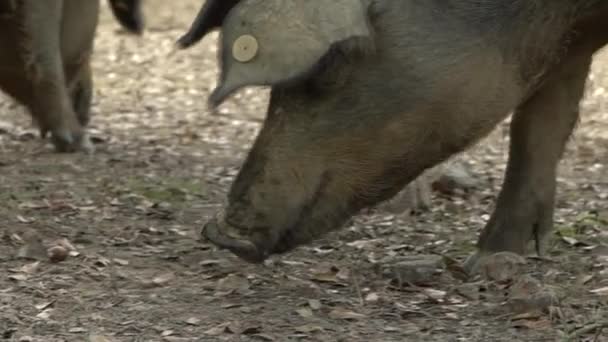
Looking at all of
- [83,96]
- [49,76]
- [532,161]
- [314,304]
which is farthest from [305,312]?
[83,96]

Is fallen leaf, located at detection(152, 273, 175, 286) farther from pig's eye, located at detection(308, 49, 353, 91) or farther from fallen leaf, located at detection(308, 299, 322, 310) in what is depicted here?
pig's eye, located at detection(308, 49, 353, 91)

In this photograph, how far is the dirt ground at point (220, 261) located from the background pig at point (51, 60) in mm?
181

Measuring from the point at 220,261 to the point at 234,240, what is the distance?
0.72 metres

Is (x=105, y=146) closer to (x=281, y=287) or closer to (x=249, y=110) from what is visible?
(x=249, y=110)

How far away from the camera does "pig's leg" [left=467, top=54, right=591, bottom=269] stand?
4797 mm

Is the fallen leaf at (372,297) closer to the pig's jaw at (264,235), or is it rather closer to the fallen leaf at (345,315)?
the fallen leaf at (345,315)

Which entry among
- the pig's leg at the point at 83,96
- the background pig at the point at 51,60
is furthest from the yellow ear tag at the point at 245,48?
the pig's leg at the point at 83,96

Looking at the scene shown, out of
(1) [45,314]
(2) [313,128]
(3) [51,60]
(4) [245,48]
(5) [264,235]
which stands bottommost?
(1) [45,314]

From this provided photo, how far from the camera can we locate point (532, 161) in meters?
4.81

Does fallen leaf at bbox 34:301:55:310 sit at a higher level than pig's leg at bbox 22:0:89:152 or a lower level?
lower

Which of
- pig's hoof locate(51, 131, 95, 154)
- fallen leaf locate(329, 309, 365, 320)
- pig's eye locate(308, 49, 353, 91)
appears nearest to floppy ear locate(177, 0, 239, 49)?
pig's eye locate(308, 49, 353, 91)

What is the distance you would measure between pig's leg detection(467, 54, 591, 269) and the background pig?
2.60 metres

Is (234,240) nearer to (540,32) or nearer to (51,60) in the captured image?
(540,32)

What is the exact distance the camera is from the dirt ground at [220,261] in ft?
13.0
